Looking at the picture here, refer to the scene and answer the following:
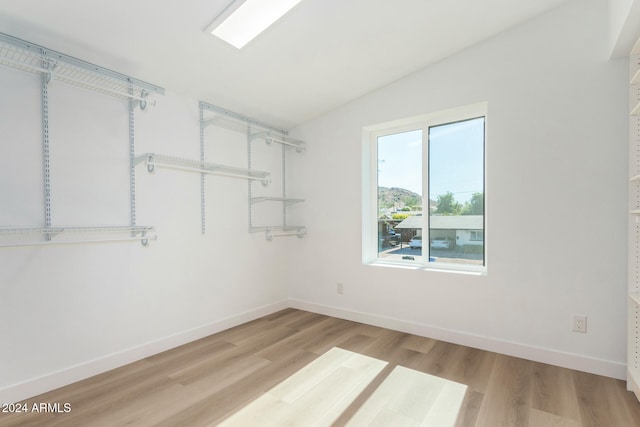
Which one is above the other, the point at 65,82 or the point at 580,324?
the point at 65,82

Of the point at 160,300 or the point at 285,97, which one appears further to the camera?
the point at 285,97

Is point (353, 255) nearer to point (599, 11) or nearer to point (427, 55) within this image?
point (427, 55)

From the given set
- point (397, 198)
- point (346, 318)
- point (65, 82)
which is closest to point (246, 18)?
point (65, 82)

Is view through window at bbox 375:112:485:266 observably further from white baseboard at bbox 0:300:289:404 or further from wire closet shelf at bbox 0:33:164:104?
wire closet shelf at bbox 0:33:164:104

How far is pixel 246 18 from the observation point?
201cm

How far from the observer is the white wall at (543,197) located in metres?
2.18

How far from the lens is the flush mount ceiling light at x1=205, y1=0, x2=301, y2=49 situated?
190 centimetres

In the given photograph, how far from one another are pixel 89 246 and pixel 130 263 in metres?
0.31

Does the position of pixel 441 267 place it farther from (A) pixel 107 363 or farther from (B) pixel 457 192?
(A) pixel 107 363

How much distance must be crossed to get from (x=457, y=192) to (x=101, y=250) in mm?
3019

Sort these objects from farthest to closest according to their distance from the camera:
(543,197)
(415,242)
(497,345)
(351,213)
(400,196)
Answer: (351,213)
(400,196)
(415,242)
(497,345)
(543,197)

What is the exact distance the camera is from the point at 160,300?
2.63m

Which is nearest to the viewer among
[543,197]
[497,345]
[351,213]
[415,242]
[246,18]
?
[246,18]

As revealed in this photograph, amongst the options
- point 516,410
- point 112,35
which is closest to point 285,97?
Answer: point 112,35
